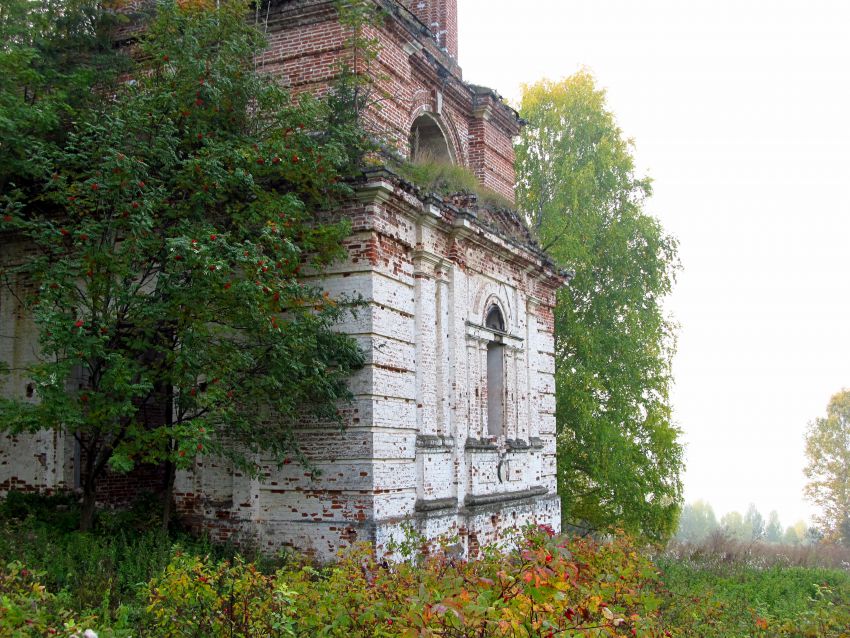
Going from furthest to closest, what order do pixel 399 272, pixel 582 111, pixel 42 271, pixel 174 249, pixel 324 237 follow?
pixel 582 111 < pixel 399 272 < pixel 324 237 < pixel 42 271 < pixel 174 249

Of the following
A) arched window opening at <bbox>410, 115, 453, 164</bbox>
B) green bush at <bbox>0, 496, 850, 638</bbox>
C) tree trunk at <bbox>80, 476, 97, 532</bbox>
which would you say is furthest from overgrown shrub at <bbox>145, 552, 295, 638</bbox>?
arched window opening at <bbox>410, 115, 453, 164</bbox>

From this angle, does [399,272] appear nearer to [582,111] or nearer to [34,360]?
[34,360]

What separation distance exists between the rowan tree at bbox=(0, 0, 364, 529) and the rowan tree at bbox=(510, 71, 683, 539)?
12188mm

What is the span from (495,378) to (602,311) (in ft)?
31.3

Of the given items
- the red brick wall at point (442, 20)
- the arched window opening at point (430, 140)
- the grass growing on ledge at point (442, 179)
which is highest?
the red brick wall at point (442, 20)

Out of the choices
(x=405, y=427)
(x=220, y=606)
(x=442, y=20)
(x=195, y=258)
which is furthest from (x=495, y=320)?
(x=220, y=606)

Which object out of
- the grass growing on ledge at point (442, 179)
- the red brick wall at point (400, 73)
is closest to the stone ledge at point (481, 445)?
the grass growing on ledge at point (442, 179)

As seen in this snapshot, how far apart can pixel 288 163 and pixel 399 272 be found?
2.31 meters

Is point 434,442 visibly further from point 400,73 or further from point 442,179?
point 400,73

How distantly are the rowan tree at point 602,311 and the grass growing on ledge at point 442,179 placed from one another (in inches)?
315

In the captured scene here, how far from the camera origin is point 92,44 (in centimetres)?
1282

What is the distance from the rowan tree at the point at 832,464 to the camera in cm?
4272

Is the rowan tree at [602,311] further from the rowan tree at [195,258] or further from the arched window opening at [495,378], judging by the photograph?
the rowan tree at [195,258]

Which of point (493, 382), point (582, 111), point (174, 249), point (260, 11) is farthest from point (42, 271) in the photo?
point (582, 111)
